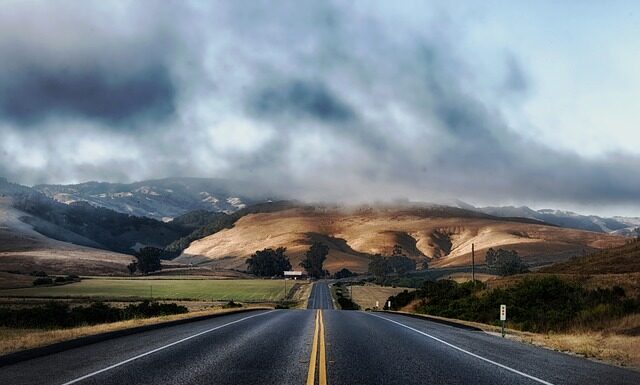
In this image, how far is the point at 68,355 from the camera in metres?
16.4

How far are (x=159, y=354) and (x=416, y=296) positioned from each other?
59453 millimetres

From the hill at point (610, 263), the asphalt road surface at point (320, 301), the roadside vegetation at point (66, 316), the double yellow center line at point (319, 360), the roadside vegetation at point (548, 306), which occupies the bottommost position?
the asphalt road surface at point (320, 301)

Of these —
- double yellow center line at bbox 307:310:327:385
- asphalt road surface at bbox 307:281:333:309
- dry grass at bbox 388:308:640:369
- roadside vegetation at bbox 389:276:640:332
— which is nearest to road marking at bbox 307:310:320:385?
double yellow center line at bbox 307:310:327:385

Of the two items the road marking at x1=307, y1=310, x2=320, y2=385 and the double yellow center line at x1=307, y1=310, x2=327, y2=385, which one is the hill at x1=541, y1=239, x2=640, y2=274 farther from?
the road marking at x1=307, y1=310, x2=320, y2=385

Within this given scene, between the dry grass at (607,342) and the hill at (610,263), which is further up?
the hill at (610,263)

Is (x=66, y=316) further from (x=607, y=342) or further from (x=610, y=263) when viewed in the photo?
(x=610, y=263)

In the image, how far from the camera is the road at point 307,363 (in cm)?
1223

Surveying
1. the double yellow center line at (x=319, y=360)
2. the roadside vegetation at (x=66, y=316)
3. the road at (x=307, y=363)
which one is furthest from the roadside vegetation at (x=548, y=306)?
the roadside vegetation at (x=66, y=316)

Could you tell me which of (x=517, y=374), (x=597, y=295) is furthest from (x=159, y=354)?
(x=597, y=295)

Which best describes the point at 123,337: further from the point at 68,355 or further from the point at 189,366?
the point at 189,366

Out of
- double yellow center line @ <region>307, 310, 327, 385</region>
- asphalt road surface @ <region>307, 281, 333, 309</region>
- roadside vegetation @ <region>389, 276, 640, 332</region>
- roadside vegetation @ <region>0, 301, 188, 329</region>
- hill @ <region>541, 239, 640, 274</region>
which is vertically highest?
hill @ <region>541, 239, 640, 274</region>

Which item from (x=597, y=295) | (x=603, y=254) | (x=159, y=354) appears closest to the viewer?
(x=159, y=354)

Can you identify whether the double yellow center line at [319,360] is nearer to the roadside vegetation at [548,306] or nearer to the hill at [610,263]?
the roadside vegetation at [548,306]

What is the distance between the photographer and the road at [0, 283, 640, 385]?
1223 centimetres
